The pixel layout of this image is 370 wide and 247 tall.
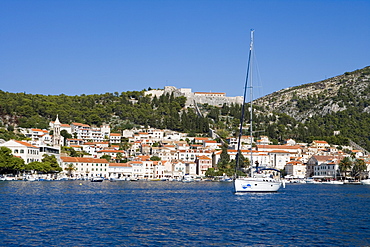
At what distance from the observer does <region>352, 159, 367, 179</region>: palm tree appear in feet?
333

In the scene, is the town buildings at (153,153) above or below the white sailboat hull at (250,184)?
above

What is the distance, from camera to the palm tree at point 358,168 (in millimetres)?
101625

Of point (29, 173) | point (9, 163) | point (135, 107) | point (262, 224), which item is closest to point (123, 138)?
point (135, 107)

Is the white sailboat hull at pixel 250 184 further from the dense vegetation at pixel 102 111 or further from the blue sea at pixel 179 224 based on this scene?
the dense vegetation at pixel 102 111

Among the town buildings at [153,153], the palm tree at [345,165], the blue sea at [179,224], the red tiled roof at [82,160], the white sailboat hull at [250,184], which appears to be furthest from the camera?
the town buildings at [153,153]

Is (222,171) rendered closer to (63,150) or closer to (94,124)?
(63,150)

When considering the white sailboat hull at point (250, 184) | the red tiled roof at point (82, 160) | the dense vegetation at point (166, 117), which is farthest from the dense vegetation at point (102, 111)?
the white sailboat hull at point (250, 184)

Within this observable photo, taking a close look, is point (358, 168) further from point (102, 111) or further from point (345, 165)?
point (102, 111)

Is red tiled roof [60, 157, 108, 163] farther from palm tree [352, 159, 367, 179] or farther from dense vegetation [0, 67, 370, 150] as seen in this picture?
palm tree [352, 159, 367, 179]

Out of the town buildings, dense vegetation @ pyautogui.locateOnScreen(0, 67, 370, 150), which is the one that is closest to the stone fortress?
dense vegetation @ pyautogui.locateOnScreen(0, 67, 370, 150)

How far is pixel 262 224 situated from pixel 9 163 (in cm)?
6271

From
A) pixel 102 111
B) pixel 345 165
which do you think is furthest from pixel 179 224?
pixel 102 111

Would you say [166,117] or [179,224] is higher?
[166,117]

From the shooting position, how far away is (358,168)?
335ft
